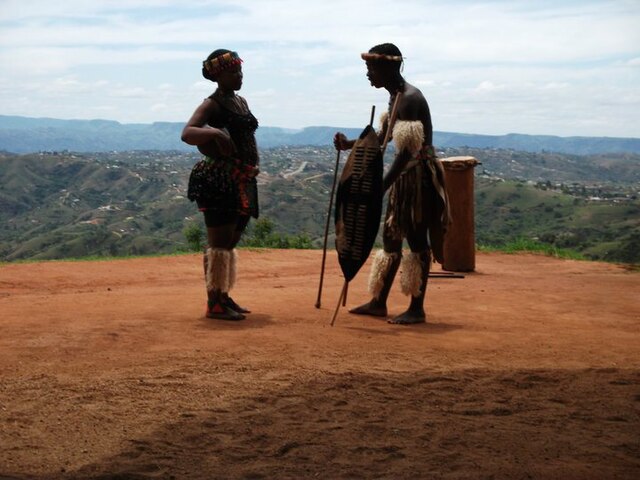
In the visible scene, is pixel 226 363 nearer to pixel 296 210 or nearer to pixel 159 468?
pixel 159 468

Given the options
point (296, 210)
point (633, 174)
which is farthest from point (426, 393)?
point (633, 174)

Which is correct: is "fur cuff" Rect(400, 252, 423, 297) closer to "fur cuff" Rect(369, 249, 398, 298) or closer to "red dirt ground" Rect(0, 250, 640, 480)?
"fur cuff" Rect(369, 249, 398, 298)

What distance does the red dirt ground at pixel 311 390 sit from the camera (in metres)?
4.06

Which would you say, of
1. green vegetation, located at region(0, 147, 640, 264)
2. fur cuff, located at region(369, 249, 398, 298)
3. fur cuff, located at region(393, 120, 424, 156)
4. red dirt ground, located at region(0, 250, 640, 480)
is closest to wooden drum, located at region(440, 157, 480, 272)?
red dirt ground, located at region(0, 250, 640, 480)

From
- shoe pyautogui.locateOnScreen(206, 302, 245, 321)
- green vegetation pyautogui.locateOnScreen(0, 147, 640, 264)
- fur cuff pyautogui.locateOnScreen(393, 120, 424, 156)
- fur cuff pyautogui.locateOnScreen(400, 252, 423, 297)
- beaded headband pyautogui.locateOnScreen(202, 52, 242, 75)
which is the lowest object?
green vegetation pyautogui.locateOnScreen(0, 147, 640, 264)

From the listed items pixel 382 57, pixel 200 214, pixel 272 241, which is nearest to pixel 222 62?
pixel 382 57

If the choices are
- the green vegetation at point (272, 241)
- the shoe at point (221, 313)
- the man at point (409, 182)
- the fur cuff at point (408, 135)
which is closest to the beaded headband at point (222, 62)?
the man at point (409, 182)

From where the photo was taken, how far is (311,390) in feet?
16.7

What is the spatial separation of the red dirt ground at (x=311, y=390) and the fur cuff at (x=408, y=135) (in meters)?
1.47

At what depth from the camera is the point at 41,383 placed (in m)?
5.09

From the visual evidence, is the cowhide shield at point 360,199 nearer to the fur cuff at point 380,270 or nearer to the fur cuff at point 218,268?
the fur cuff at point 380,270

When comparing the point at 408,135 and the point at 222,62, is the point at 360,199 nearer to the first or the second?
the point at 408,135

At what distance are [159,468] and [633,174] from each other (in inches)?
7042

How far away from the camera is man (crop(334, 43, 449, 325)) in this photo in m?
6.95
